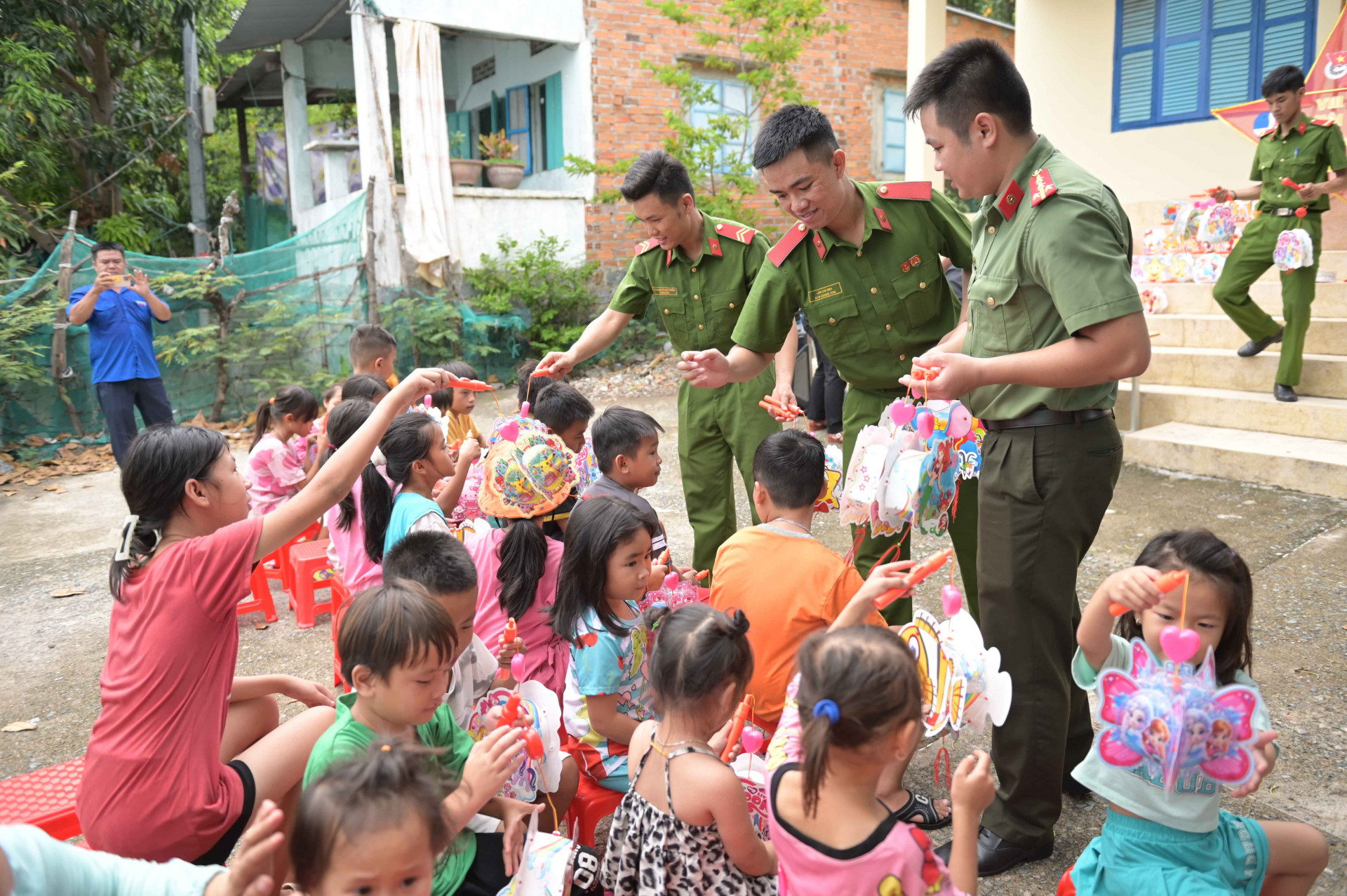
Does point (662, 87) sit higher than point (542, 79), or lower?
lower

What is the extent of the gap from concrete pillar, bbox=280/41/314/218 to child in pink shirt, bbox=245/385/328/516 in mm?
8802

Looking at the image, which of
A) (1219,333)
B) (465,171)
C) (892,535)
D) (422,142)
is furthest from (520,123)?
(892,535)

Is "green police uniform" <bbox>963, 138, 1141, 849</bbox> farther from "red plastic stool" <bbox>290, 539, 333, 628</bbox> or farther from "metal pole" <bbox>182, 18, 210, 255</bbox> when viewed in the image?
"metal pole" <bbox>182, 18, 210, 255</bbox>

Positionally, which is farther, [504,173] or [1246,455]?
[504,173]

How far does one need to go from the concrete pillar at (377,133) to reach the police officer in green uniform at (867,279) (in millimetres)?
7699

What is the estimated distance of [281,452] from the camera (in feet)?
14.4

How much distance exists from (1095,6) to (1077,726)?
8163 mm

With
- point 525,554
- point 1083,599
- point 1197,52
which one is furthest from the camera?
point 1197,52

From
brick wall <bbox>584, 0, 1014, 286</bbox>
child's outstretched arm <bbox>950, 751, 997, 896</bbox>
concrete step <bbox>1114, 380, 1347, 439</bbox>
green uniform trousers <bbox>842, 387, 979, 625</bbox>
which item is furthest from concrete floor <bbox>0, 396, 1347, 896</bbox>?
brick wall <bbox>584, 0, 1014, 286</bbox>

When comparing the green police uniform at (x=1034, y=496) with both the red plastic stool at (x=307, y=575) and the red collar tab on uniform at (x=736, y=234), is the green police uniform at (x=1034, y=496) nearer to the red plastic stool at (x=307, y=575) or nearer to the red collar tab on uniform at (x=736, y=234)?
the red collar tab on uniform at (x=736, y=234)

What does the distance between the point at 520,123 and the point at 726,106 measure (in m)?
2.71

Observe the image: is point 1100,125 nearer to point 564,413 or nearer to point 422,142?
point 422,142

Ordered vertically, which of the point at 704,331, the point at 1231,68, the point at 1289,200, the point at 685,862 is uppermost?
the point at 1231,68

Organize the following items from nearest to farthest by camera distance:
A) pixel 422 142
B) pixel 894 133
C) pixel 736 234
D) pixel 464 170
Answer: pixel 736 234 → pixel 422 142 → pixel 464 170 → pixel 894 133
